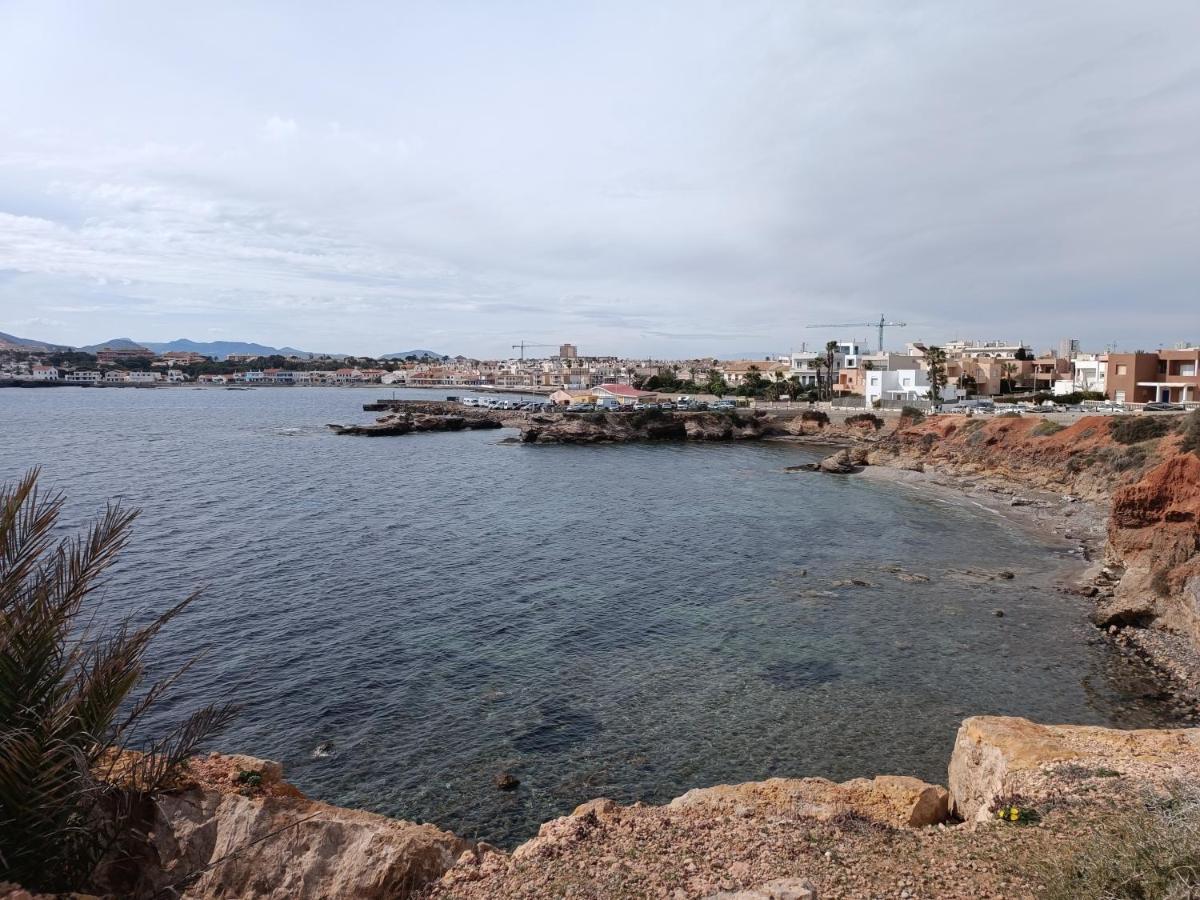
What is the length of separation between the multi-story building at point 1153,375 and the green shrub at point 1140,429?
94.3 feet

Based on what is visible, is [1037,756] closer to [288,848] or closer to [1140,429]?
[288,848]

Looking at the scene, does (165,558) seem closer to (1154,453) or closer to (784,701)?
(784,701)

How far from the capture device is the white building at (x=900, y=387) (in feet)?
297

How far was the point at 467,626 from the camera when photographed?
2378 centimetres

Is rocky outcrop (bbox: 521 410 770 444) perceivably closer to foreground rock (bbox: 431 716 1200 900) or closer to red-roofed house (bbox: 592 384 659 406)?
red-roofed house (bbox: 592 384 659 406)

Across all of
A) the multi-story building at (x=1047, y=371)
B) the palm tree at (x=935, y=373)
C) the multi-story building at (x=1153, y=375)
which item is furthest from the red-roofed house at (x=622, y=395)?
the multi-story building at (x=1153, y=375)

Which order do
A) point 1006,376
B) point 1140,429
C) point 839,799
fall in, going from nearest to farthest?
point 839,799 < point 1140,429 < point 1006,376

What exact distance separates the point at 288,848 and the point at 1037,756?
11417mm

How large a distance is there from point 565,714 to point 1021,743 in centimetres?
1014

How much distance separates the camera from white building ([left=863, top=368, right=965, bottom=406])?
9038 cm

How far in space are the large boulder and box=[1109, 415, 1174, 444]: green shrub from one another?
40.7 meters

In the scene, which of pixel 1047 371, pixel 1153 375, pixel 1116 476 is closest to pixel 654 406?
pixel 1153 375

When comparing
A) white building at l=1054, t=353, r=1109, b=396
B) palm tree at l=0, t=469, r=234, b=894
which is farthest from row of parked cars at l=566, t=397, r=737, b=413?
palm tree at l=0, t=469, r=234, b=894

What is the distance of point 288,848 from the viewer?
8641 millimetres
